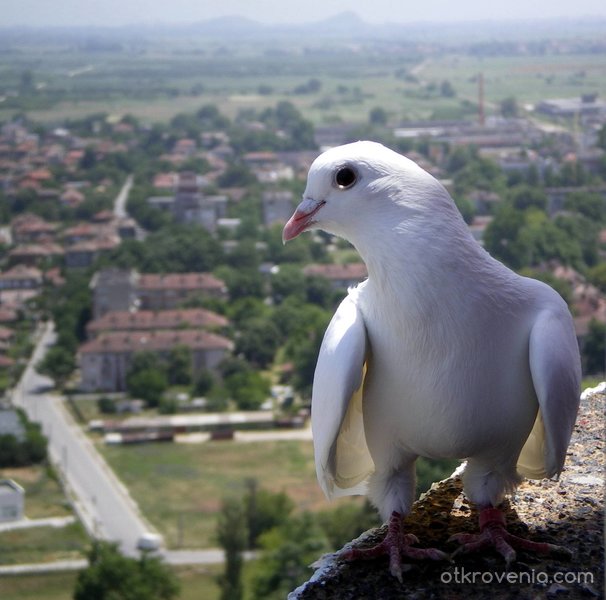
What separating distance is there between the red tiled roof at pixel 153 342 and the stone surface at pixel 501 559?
729 inches

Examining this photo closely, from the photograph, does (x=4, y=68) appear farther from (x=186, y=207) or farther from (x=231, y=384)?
(x=231, y=384)

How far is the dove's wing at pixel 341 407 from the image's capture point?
164 cm

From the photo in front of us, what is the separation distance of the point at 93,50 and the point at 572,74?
17.8 meters

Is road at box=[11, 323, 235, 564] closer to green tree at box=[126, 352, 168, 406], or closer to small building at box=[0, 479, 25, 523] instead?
small building at box=[0, 479, 25, 523]

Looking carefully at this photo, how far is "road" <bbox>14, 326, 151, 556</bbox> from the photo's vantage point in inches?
602

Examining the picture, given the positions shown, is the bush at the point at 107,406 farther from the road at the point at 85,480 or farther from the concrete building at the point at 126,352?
the concrete building at the point at 126,352

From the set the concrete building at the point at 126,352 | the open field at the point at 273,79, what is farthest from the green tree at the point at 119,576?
the open field at the point at 273,79

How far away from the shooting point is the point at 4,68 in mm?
33875

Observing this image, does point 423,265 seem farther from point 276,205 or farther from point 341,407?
point 276,205

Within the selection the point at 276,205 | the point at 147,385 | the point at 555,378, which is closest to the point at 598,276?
the point at 147,385

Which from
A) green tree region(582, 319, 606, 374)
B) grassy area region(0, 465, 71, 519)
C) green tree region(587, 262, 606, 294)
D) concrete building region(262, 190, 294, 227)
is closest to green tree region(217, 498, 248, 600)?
grassy area region(0, 465, 71, 519)

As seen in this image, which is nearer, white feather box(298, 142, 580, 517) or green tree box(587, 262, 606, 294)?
white feather box(298, 142, 580, 517)

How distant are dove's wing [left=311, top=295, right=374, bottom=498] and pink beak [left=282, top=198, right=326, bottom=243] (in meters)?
0.16

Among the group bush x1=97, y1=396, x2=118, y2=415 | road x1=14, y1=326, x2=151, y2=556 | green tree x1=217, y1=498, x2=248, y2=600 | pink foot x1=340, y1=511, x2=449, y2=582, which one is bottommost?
road x1=14, y1=326, x2=151, y2=556
